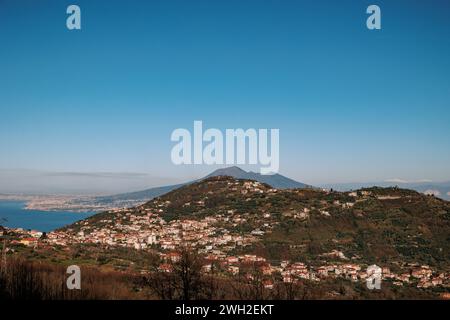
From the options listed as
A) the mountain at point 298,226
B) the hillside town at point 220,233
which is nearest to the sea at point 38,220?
the hillside town at point 220,233

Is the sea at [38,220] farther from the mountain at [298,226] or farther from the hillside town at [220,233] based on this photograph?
the mountain at [298,226]

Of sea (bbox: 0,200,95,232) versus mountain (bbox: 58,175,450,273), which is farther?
sea (bbox: 0,200,95,232)

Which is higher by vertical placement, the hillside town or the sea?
the hillside town

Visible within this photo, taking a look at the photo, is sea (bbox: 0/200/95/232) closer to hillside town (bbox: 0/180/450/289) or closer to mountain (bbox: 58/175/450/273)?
hillside town (bbox: 0/180/450/289)

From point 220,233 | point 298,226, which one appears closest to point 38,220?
point 220,233

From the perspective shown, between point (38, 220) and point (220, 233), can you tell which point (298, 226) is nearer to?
point (220, 233)

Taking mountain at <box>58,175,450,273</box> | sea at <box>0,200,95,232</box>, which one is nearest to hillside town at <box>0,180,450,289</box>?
mountain at <box>58,175,450,273</box>

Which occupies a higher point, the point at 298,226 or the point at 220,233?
the point at 298,226

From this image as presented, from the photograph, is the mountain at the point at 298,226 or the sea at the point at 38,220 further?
the sea at the point at 38,220

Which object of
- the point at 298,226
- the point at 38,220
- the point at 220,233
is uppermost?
the point at 298,226

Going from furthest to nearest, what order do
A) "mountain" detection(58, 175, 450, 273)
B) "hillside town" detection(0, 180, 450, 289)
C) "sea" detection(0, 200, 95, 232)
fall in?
"sea" detection(0, 200, 95, 232) → "mountain" detection(58, 175, 450, 273) → "hillside town" detection(0, 180, 450, 289)

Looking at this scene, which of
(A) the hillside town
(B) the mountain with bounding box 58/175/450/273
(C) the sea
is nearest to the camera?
(A) the hillside town
